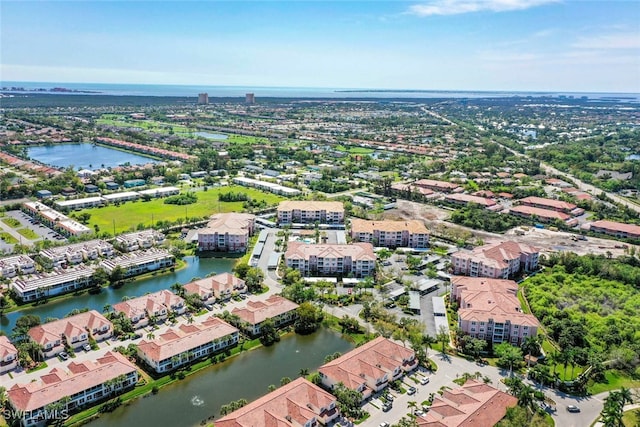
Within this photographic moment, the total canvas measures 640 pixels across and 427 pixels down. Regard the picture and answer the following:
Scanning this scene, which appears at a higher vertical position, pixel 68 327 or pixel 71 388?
pixel 68 327

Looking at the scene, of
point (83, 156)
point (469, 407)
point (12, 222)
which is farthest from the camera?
point (83, 156)

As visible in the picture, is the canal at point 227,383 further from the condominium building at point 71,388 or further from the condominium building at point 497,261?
the condominium building at point 497,261

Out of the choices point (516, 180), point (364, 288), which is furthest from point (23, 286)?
point (516, 180)

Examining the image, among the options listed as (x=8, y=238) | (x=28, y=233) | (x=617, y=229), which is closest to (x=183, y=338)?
(x=8, y=238)

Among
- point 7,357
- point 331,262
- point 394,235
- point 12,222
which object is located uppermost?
point 394,235

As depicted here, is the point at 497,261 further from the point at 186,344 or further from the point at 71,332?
the point at 71,332

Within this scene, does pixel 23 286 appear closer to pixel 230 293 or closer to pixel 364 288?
pixel 230 293
